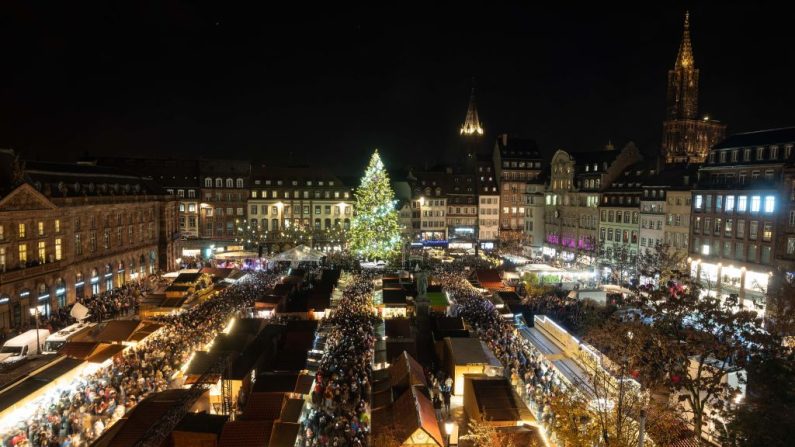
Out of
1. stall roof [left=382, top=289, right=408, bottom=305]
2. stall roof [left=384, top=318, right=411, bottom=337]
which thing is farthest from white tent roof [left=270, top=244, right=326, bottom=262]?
stall roof [left=384, top=318, right=411, bottom=337]

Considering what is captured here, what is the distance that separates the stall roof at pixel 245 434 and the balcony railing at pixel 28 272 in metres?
26.8

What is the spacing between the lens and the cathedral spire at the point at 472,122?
122m

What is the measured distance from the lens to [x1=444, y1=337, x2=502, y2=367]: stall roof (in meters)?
25.1

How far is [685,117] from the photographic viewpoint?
9606 centimetres

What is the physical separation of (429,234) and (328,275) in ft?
148

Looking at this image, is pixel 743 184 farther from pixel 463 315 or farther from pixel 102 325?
pixel 102 325

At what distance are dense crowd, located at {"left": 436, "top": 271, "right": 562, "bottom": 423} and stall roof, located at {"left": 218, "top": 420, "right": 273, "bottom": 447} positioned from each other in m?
11.1

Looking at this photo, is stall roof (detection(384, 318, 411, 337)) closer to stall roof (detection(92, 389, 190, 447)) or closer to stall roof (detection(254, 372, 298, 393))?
stall roof (detection(254, 372, 298, 393))

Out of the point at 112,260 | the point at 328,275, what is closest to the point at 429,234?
the point at 328,275

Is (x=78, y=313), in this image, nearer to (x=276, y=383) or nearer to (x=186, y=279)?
(x=186, y=279)

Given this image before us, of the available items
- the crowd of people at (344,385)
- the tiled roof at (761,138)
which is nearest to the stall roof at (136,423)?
the crowd of people at (344,385)

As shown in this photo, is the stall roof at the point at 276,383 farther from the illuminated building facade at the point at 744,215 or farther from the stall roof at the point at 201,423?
the illuminated building facade at the point at 744,215

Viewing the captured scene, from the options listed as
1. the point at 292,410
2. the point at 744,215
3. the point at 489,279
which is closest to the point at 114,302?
the point at 292,410

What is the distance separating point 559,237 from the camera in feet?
257
